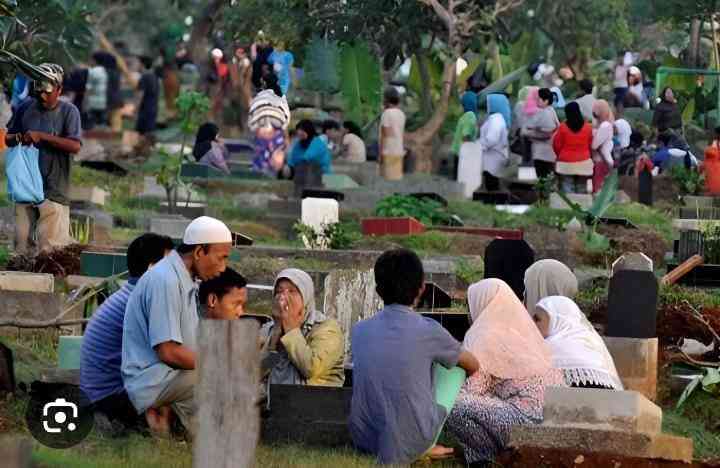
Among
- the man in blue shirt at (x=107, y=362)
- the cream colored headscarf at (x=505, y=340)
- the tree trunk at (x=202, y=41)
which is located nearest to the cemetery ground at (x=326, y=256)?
the man in blue shirt at (x=107, y=362)

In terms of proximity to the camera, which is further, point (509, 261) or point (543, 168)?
point (543, 168)

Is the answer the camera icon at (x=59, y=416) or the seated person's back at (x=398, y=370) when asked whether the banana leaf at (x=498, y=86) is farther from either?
the camera icon at (x=59, y=416)

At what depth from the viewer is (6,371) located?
14.6 meters

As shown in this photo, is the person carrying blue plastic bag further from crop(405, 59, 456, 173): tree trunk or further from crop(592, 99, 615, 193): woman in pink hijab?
crop(405, 59, 456, 173): tree trunk

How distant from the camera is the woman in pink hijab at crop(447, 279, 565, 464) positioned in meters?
14.1

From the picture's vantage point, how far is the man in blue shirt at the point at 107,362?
13.9 meters

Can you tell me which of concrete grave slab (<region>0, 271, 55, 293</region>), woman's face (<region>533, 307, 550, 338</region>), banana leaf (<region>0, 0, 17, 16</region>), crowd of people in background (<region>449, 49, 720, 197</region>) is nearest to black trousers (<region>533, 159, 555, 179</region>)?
crowd of people in background (<region>449, 49, 720, 197</region>)

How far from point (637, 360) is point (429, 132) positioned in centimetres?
1931

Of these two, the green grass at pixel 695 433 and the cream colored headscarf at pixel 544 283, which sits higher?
the cream colored headscarf at pixel 544 283

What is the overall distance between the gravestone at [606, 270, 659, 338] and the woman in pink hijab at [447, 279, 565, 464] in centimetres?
191

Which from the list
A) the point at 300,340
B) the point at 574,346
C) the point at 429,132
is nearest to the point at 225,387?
the point at 300,340

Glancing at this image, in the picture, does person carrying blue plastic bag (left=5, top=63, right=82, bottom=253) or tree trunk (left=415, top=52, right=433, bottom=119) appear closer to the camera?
person carrying blue plastic bag (left=5, top=63, right=82, bottom=253)

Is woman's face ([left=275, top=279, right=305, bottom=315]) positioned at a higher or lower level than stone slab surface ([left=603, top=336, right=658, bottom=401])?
higher

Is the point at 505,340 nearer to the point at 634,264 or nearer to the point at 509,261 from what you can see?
the point at 634,264
